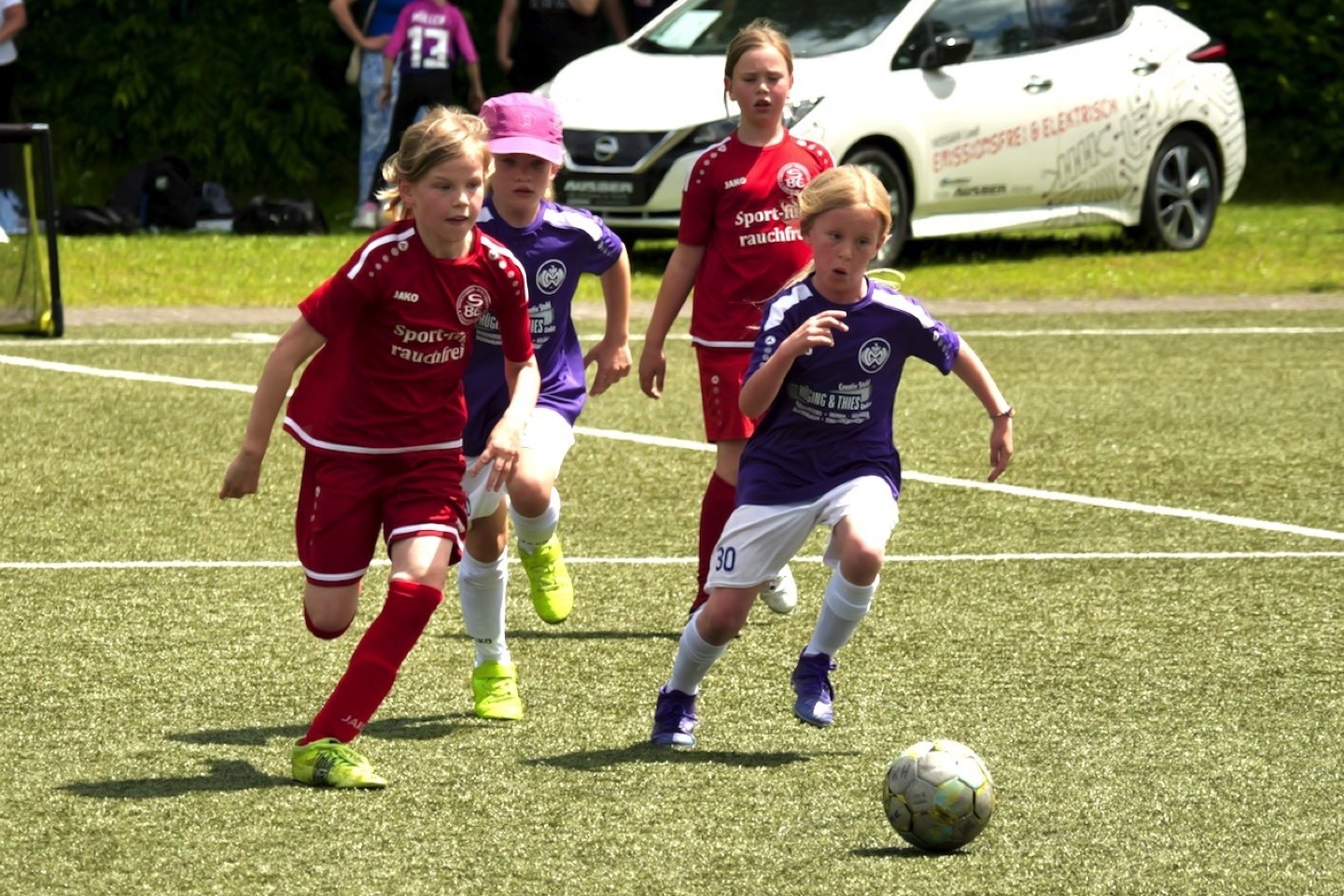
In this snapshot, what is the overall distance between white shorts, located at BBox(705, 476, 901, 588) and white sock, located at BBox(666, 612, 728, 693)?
0.46 ft

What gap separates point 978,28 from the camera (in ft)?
52.3

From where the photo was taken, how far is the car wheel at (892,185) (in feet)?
49.3

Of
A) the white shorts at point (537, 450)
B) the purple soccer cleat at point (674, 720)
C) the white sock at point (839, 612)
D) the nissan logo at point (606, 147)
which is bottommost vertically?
the nissan logo at point (606, 147)

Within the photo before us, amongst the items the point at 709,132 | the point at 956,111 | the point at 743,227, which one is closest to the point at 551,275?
the point at 743,227

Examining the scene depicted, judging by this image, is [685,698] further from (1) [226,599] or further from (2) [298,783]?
(1) [226,599]

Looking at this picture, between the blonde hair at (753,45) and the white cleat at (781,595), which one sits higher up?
the blonde hair at (753,45)

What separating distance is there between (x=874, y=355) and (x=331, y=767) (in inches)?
63.3

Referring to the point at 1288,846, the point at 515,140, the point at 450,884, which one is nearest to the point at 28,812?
the point at 450,884

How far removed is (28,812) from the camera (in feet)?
16.5

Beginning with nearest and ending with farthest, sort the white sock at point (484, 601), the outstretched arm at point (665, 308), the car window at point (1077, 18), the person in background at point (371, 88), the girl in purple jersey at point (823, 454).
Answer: the girl in purple jersey at point (823, 454), the white sock at point (484, 601), the outstretched arm at point (665, 308), the car window at point (1077, 18), the person in background at point (371, 88)

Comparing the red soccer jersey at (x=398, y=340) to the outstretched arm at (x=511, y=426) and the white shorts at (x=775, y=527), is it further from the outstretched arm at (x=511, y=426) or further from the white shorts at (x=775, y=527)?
the white shorts at (x=775, y=527)

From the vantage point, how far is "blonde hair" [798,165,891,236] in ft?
18.3

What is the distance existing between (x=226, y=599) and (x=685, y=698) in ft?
6.83

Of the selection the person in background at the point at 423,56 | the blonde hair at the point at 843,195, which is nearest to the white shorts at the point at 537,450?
the blonde hair at the point at 843,195
